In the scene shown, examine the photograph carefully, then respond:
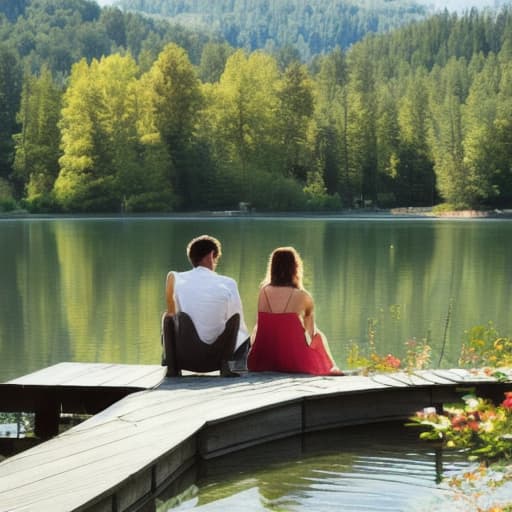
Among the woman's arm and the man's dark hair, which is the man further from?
the woman's arm

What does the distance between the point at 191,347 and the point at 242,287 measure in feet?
43.7

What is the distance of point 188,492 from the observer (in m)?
5.45

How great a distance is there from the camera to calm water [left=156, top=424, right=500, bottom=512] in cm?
527

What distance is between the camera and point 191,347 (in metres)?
6.91

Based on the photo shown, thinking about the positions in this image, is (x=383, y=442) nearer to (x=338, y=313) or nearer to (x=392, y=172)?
(x=338, y=313)

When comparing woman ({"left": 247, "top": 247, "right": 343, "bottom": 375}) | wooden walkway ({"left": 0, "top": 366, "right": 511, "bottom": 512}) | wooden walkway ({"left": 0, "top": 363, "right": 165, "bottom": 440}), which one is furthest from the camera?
woman ({"left": 247, "top": 247, "right": 343, "bottom": 375})

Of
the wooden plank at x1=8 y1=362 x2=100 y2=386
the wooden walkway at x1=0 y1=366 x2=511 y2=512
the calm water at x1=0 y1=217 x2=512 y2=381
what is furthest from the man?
the calm water at x1=0 y1=217 x2=512 y2=381

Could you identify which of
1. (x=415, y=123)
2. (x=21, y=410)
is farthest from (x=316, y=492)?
(x=415, y=123)

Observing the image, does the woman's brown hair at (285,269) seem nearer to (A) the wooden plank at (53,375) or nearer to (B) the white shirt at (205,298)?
(B) the white shirt at (205,298)

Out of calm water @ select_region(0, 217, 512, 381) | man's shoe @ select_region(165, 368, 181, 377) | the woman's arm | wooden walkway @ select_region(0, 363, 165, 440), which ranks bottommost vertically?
calm water @ select_region(0, 217, 512, 381)

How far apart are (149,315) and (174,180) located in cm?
4451

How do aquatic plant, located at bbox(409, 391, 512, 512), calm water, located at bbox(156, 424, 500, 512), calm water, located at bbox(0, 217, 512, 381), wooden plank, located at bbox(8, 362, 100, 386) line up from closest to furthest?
1. aquatic plant, located at bbox(409, 391, 512, 512)
2. calm water, located at bbox(156, 424, 500, 512)
3. wooden plank, located at bbox(8, 362, 100, 386)
4. calm water, located at bbox(0, 217, 512, 381)

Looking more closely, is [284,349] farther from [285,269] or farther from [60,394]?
[60,394]

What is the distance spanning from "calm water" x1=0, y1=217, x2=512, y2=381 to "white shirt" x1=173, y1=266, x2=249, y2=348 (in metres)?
4.41
